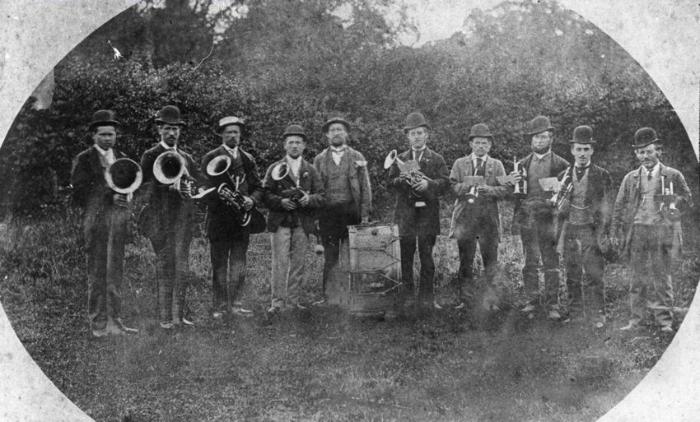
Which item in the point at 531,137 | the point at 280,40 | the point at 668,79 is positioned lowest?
the point at 531,137

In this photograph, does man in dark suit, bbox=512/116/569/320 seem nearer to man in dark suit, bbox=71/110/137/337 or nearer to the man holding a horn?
the man holding a horn

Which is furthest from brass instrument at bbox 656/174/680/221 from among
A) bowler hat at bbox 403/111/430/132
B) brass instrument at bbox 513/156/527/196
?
bowler hat at bbox 403/111/430/132

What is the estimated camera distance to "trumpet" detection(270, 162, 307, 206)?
5.48 m

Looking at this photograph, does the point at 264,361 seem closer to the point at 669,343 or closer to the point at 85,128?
the point at 85,128

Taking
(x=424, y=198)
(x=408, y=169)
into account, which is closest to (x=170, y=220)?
(x=408, y=169)

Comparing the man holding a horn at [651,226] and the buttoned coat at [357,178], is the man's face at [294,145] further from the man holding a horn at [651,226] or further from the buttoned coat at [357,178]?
the man holding a horn at [651,226]

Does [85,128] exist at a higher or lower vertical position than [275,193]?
higher

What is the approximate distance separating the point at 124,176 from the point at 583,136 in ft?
13.8

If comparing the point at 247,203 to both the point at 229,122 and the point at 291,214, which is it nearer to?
the point at 291,214

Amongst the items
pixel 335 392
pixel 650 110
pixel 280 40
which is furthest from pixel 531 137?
pixel 335 392

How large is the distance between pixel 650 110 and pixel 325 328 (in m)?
3.60

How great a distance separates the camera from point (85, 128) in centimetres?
551

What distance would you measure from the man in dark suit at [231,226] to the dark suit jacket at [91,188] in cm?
93

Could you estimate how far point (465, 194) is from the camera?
18.2 ft
